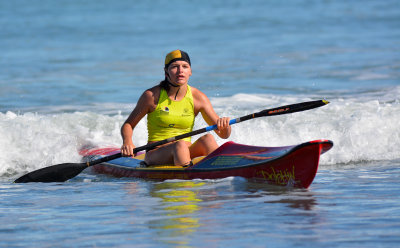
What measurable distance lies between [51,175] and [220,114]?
442 centimetres

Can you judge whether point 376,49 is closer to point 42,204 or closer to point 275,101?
point 275,101

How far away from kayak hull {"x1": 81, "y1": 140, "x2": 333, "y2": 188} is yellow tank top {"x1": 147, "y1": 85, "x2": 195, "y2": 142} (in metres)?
0.32

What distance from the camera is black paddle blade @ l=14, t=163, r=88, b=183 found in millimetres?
6699

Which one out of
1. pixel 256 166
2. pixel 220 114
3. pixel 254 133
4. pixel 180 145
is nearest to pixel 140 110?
pixel 180 145

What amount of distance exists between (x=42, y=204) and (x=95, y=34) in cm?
2045

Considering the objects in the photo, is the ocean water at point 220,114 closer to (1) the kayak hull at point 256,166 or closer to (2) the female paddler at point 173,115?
(1) the kayak hull at point 256,166

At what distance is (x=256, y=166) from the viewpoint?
584 cm

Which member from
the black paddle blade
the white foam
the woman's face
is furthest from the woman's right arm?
the white foam

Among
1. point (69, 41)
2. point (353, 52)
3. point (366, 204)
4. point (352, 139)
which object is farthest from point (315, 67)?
point (366, 204)

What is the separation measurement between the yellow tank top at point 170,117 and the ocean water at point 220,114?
55 centimetres

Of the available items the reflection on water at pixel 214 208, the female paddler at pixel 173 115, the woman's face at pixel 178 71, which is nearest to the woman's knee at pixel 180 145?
the female paddler at pixel 173 115

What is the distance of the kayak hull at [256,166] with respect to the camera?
5500mm

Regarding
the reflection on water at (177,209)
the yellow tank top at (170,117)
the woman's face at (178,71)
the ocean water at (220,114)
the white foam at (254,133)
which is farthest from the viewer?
the white foam at (254,133)

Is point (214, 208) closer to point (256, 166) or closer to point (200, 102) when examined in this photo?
point (256, 166)
